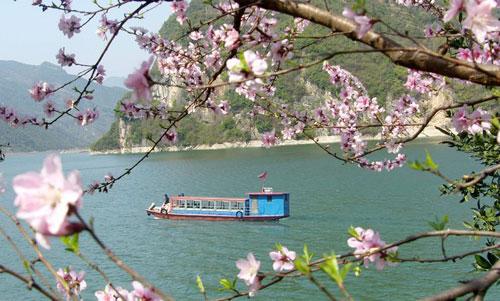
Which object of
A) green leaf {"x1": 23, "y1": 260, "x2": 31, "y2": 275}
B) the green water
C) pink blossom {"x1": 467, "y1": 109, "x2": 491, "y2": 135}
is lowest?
the green water

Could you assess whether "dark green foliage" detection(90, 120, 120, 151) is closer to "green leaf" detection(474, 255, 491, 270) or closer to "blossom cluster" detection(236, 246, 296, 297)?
"green leaf" detection(474, 255, 491, 270)

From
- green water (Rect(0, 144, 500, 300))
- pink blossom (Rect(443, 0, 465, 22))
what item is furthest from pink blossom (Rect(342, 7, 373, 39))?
green water (Rect(0, 144, 500, 300))

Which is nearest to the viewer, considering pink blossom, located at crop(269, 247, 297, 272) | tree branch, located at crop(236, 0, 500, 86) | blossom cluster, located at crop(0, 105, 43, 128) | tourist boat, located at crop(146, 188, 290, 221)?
tree branch, located at crop(236, 0, 500, 86)

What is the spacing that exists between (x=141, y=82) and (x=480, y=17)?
0.90m

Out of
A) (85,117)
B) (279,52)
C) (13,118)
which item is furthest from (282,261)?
(13,118)

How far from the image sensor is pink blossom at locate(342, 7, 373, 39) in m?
1.42

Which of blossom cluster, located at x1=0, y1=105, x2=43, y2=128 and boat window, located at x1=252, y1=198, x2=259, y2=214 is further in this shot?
boat window, located at x1=252, y1=198, x2=259, y2=214

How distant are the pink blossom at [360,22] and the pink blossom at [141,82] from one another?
583 mm

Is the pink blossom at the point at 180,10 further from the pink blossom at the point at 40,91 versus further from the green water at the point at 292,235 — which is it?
the green water at the point at 292,235

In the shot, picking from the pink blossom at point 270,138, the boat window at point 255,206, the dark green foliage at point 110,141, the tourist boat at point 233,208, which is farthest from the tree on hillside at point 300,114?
the dark green foliage at point 110,141

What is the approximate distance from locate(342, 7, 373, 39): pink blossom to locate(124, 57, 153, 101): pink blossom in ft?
1.91

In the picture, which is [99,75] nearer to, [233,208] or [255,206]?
[255,206]

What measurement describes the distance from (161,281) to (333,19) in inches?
594

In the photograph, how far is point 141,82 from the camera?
142 centimetres
